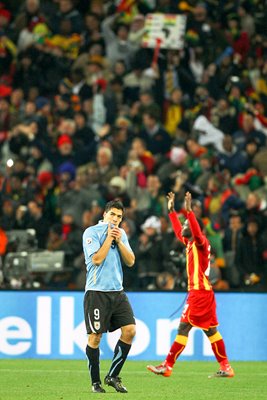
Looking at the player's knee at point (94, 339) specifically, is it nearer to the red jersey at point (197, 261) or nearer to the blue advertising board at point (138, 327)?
the red jersey at point (197, 261)

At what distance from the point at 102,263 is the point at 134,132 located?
32.1 ft

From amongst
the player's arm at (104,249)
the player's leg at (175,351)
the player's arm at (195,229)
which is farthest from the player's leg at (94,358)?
the player's arm at (195,229)

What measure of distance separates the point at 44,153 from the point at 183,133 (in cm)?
235

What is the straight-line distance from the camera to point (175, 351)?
1313 centimetres

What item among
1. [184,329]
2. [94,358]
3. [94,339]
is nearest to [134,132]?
[184,329]

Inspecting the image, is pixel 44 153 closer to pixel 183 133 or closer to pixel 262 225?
pixel 183 133

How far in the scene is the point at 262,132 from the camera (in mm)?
20891

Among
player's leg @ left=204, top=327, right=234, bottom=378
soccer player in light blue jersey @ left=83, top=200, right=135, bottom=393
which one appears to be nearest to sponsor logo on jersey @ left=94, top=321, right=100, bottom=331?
soccer player in light blue jersey @ left=83, top=200, right=135, bottom=393

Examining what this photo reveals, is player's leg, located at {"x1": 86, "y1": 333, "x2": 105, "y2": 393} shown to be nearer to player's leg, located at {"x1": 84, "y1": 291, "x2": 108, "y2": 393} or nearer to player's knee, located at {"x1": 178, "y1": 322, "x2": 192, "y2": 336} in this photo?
player's leg, located at {"x1": 84, "y1": 291, "x2": 108, "y2": 393}

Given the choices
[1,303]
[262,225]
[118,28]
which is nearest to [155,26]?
[118,28]

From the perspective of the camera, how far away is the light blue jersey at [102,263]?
449 inches

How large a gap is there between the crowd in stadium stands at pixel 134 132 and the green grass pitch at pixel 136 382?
1965 millimetres

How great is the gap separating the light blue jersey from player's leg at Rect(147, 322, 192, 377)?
178cm

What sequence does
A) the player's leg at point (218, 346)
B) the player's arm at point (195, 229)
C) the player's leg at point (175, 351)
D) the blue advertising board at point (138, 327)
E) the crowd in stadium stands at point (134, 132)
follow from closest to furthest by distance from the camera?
the player's arm at point (195, 229), the player's leg at point (175, 351), the player's leg at point (218, 346), the blue advertising board at point (138, 327), the crowd in stadium stands at point (134, 132)
